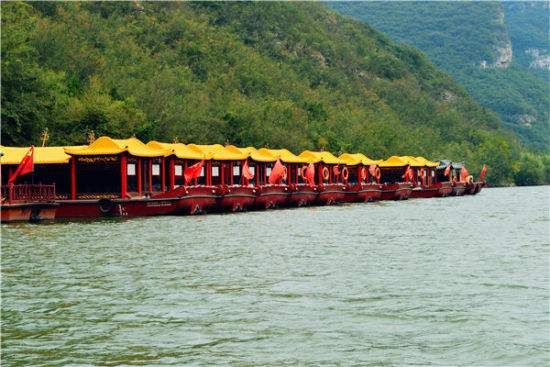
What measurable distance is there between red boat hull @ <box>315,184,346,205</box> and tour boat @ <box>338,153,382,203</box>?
84 cm

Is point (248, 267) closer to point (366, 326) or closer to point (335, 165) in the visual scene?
point (366, 326)

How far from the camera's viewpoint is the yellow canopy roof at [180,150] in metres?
55.3

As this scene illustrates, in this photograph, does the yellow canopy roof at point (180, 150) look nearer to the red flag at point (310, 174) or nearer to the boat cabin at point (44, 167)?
the boat cabin at point (44, 167)

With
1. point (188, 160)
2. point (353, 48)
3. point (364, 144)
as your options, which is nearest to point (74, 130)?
point (188, 160)

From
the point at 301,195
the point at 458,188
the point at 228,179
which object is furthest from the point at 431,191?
the point at 228,179

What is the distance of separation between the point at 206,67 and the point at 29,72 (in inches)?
2791

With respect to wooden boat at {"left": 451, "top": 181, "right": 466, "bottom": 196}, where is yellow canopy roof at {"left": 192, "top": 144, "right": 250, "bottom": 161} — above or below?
above

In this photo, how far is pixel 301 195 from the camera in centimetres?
6562

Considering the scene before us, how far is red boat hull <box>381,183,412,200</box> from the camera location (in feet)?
267

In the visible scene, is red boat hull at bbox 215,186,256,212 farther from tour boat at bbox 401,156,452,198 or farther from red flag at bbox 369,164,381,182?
tour boat at bbox 401,156,452,198

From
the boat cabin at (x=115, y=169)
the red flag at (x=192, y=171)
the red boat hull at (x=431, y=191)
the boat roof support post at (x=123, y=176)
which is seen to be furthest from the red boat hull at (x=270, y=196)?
the red boat hull at (x=431, y=191)

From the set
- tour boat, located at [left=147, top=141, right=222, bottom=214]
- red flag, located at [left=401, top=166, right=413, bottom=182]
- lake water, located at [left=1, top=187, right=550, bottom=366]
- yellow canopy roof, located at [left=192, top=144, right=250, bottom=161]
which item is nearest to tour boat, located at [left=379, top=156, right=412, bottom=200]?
red flag, located at [left=401, top=166, right=413, bottom=182]

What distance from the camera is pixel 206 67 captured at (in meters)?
130

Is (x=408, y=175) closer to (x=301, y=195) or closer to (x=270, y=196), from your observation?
(x=301, y=195)
